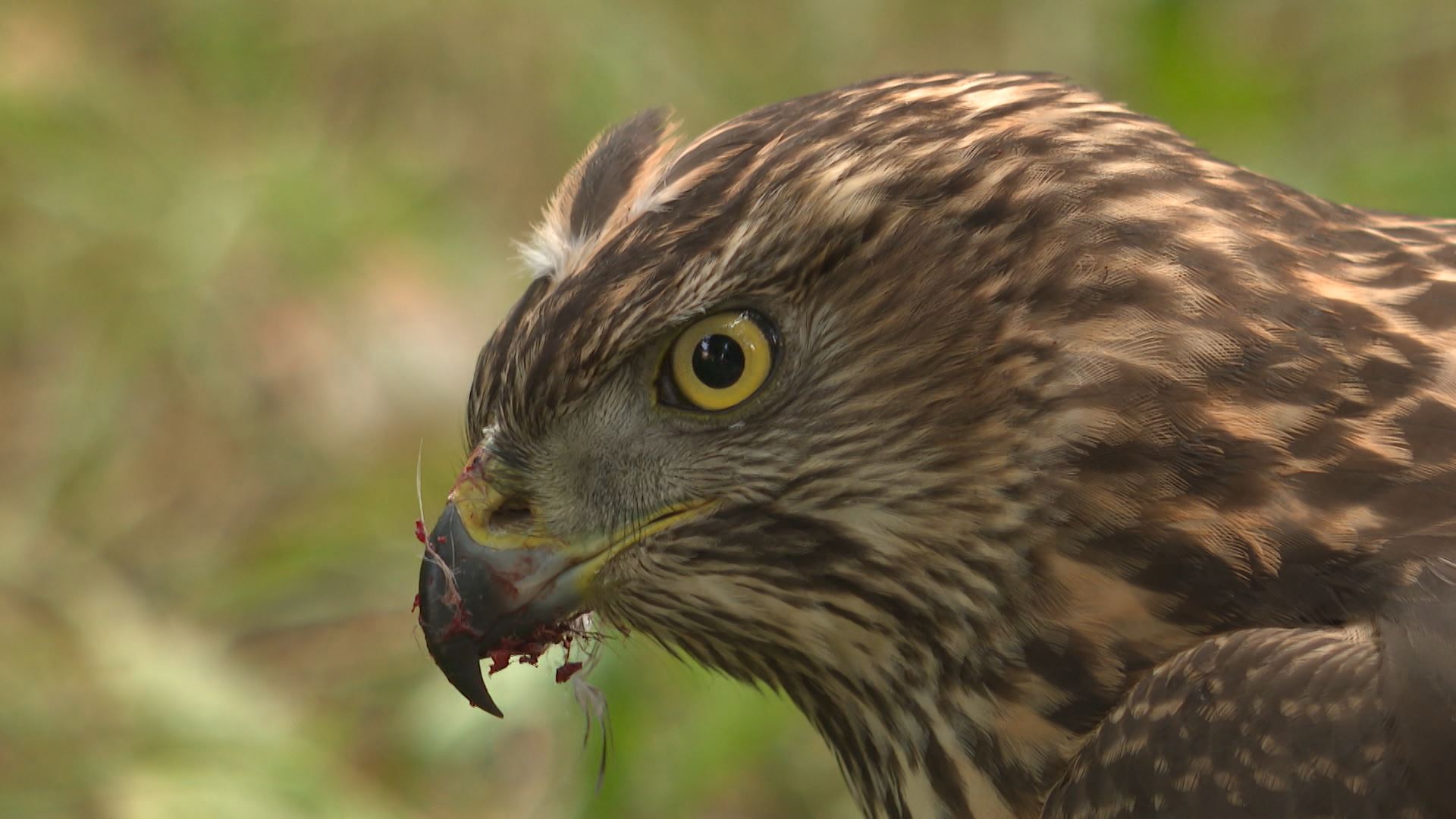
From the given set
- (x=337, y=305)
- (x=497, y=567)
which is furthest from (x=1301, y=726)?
(x=337, y=305)

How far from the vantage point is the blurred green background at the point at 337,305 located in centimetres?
421

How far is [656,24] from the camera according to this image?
684 centimetres

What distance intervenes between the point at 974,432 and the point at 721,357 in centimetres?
35

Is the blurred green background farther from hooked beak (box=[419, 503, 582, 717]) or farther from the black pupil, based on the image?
the black pupil

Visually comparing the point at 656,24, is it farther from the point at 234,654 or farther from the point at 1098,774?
the point at 1098,774

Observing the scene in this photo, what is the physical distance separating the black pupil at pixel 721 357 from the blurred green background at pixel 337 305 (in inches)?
24.6

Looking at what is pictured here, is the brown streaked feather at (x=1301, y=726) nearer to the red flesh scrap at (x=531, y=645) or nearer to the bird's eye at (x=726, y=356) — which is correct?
the bird's eye at (x=726, y=356)

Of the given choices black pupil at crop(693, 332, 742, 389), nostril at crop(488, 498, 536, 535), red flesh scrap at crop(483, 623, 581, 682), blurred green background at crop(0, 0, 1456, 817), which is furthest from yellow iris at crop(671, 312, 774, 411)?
blurred green background at crop(0, 0, 1456, 817)

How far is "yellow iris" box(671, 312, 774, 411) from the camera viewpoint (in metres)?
2.49

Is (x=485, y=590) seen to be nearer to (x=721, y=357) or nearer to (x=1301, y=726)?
(x=721, y=357)

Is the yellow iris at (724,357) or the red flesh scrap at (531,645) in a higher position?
the yellow iris at (724,357)

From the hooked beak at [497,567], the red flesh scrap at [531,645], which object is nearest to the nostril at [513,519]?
the hooked beak at [497,567]

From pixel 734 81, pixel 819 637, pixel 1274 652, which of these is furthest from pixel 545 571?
pixel 734 81

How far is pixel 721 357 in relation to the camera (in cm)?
249
